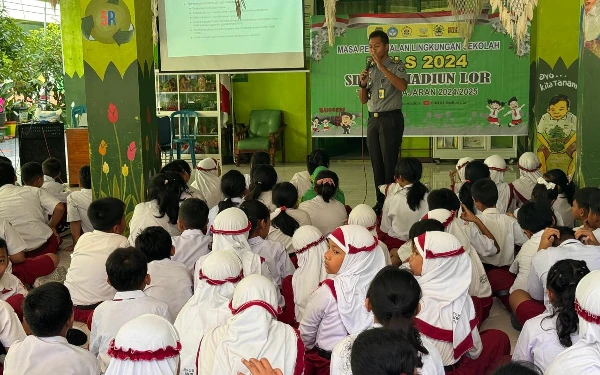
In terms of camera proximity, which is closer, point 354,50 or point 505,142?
point 354,50

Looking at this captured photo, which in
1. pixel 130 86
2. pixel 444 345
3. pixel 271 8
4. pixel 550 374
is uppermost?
pixel 271 8

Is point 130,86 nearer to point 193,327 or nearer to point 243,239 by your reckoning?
point 243,239

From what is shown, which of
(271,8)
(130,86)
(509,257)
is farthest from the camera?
(271,8)

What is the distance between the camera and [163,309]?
275 centimetres

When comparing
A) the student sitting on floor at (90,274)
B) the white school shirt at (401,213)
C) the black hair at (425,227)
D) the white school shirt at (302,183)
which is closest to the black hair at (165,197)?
the student sitting on floor at (90,274)

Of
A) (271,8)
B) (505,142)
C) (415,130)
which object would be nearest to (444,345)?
(271,8)

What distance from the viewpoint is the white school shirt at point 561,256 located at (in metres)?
3.06

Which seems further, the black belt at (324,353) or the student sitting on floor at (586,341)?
the black belt at (324,353)

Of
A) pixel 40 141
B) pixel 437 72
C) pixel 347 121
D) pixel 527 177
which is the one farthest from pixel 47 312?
pixel 437 72

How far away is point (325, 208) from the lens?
4.56m

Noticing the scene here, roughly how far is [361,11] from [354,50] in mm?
1818

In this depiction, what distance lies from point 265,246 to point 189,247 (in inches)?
15.4

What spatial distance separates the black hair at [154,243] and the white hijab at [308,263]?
1.96 ft

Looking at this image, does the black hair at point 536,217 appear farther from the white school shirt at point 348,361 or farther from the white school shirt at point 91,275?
the white school shirt at point 91,275
